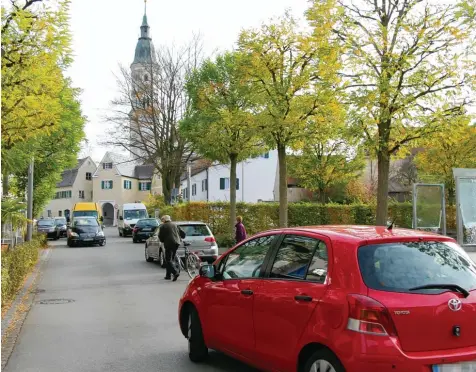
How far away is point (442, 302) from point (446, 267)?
42 centimetres

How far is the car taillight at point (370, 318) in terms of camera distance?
161 inches

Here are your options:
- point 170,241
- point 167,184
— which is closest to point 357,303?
point 170,241

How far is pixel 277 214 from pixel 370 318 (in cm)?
2992

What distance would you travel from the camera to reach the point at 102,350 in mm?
7301

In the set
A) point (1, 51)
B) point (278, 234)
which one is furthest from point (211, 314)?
point (1, 51)

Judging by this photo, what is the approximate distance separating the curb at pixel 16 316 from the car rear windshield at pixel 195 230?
472cm

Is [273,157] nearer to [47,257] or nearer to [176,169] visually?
[176,169]

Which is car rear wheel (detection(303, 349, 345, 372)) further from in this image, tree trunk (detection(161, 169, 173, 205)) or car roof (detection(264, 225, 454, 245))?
tree trunk (detection(161, 169, 173, 205))

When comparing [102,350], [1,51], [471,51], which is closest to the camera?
[102,350]

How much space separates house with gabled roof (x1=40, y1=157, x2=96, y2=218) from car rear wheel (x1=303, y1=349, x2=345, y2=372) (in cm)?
9233

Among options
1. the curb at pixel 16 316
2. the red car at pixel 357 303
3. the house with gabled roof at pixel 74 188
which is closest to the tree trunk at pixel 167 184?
the curb at pixel 16 316

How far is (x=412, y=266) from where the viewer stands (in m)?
4.46

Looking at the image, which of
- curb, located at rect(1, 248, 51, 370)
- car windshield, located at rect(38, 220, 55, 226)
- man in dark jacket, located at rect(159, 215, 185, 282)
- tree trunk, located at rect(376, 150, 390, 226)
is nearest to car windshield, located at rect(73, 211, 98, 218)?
car windshield, located at rect(38, 220, 55, 226)

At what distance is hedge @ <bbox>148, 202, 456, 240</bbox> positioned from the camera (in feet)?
111
